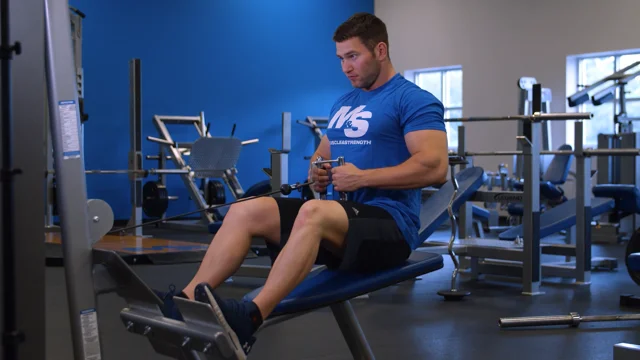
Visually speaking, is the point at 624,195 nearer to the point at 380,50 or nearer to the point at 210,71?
the point at 380,50

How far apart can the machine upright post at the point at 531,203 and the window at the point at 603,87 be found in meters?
4.83

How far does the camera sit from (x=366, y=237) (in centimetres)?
179

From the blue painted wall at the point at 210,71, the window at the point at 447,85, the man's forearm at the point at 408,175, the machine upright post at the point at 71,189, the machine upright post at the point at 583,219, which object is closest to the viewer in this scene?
the machine upright post at the point at 71,189

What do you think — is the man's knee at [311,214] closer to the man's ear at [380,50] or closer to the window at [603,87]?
the man's ear at [380,50]

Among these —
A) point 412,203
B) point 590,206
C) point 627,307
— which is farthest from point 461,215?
point 412,203

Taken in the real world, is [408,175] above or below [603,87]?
below

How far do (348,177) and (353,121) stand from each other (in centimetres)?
22

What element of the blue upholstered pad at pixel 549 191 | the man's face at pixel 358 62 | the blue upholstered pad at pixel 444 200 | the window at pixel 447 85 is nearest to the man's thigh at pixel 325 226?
the man's face at pixel 358 62

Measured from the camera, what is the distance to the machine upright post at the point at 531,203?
12.3 feet

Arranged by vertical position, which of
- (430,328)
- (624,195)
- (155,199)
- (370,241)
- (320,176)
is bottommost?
(430,328)

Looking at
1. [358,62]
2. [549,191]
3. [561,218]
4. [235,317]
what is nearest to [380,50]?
[358,62]

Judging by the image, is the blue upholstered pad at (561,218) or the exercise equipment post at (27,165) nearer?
the exercise equipment post at (27,165)

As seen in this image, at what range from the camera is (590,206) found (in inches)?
163

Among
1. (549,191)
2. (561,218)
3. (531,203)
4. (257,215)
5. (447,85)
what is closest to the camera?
(257,215)
